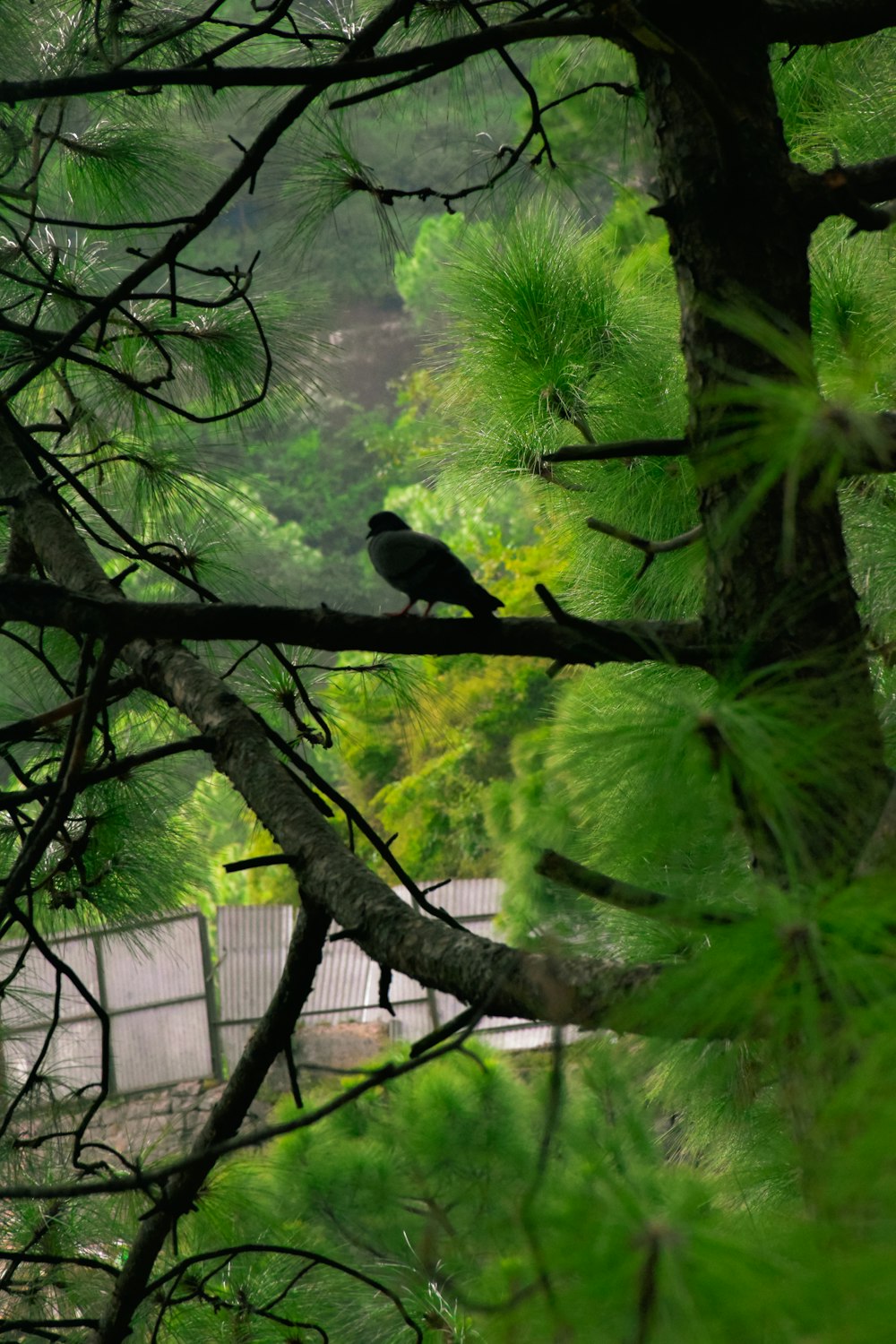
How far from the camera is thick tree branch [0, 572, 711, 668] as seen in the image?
50cm

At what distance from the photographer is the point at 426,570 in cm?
74

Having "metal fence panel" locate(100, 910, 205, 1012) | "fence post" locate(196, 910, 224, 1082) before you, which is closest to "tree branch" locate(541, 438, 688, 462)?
"metal fence panel" locate(100, 910, 205, 1012)

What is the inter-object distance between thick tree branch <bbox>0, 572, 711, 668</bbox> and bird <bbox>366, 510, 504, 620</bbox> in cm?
10

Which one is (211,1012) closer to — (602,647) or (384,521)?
(384,521)

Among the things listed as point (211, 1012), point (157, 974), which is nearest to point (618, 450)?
point (157, 974)

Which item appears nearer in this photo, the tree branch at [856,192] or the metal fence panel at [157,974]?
the tree branch at [856,192]

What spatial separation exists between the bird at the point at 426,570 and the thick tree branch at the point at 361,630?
0.10m

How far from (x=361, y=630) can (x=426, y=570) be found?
0.24 m

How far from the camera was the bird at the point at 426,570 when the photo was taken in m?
0.67

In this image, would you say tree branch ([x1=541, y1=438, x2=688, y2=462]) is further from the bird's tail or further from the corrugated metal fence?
the corrugated metal fence

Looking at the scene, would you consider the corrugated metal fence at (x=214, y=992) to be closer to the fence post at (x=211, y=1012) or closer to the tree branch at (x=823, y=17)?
the fence post at (x=211, y=1012)

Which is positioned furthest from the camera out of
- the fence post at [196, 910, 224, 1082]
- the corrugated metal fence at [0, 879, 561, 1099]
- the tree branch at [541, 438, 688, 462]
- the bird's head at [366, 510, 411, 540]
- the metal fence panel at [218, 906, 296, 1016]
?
the metal fence panel at [218, 906, 296, 1016]

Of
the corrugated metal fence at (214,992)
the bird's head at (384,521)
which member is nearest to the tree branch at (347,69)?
the bird's head at (384,521)

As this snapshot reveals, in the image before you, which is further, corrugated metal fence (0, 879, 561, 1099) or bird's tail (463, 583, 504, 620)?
corrugated metal fence (0, 879, 561, 1099)
